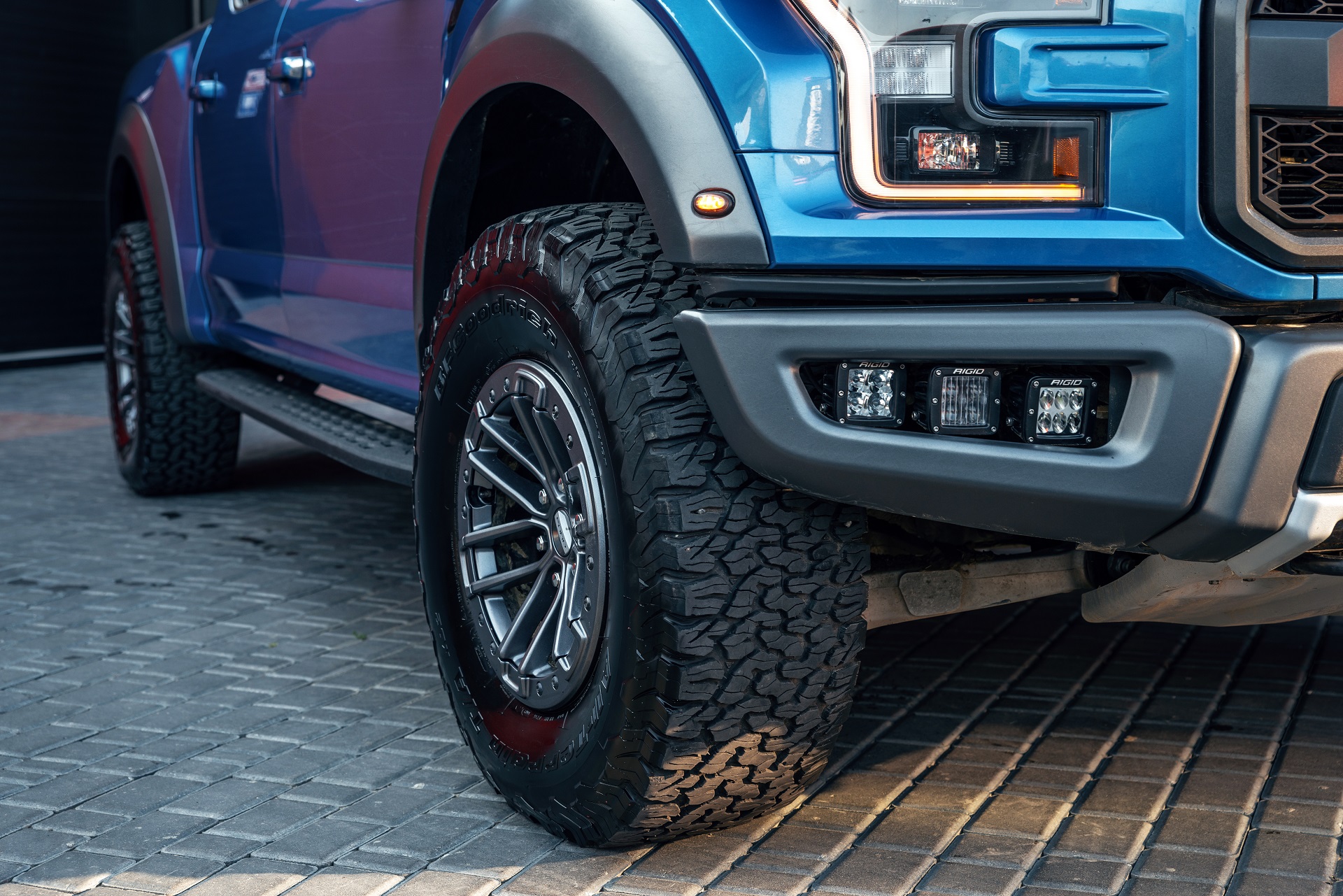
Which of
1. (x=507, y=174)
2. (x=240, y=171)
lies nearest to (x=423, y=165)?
(x=507, y=174)

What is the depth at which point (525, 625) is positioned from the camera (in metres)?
2.35

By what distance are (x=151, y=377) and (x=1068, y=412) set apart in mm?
3984

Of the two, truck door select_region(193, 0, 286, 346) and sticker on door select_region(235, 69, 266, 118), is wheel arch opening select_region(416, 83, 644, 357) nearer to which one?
truck door select_region(193, 0, 286, 346)

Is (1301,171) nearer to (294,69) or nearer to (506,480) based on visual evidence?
(506,480)

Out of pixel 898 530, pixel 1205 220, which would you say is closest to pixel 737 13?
pixel 1205 220

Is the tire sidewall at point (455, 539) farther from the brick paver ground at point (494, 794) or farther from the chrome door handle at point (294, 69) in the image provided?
the chrome door handle at point (294, 69)

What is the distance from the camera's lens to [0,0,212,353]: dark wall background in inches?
368

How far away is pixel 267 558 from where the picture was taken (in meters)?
4.33

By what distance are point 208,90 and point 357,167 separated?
1.28 metres

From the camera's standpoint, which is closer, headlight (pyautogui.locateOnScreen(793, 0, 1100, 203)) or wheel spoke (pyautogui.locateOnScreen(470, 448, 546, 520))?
headlight (pyautogui.locateOnScreen(793, 0, 1100, 203))

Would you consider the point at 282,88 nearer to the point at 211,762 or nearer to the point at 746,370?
the point at 211,762

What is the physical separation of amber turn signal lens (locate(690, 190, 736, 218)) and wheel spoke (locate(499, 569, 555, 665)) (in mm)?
741

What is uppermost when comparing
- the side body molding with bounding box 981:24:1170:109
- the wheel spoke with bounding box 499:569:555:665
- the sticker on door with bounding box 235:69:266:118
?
the sticker on door with bounding box 235:69:266:118

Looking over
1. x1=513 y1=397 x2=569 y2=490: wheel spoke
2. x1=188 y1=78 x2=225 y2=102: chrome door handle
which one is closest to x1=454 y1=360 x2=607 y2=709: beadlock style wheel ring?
x1=513 y1=397 x2=569 y2=490: wheel spoke
